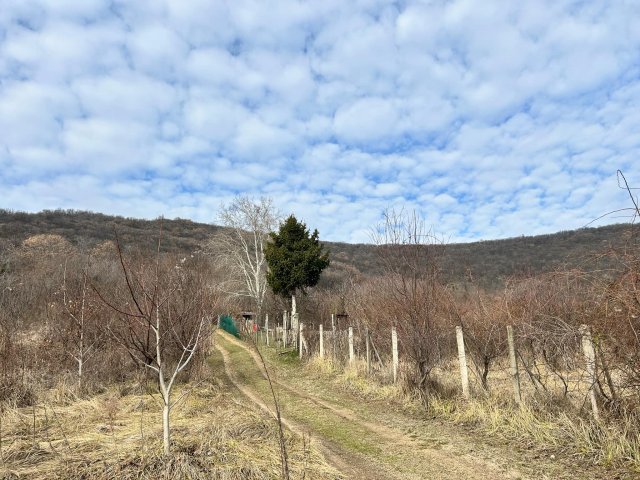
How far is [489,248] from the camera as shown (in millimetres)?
71375

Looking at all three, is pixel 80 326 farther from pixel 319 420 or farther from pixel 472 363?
pixel 472 363

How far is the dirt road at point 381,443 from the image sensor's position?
5.48 metres

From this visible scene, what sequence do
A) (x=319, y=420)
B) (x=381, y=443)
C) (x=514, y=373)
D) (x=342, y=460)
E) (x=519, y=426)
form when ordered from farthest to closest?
1. (x=319, y=420)
2. (x=514, y=373)
3. (x=381, y=443)
4. (x=519, y=426)
5. (x=342, y=460)

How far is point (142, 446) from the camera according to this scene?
5434 mm

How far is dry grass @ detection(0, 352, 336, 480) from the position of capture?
4805 millimetres

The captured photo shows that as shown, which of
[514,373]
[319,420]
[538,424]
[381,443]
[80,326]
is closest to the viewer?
[538,424]

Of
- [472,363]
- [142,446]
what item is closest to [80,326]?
[142,446]

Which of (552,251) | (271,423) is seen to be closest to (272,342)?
(271,423)

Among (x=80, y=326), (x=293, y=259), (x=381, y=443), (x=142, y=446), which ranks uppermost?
(x=293, y=259)

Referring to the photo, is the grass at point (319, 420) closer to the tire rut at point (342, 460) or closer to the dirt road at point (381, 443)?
the dirt road at point (381, 443)

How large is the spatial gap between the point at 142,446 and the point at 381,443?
12.1ft

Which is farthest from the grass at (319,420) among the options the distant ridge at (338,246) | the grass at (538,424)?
the distant ridge at (338,246)

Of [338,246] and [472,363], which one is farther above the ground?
[338,246]

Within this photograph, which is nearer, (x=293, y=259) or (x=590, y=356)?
(x=590, y=356)
